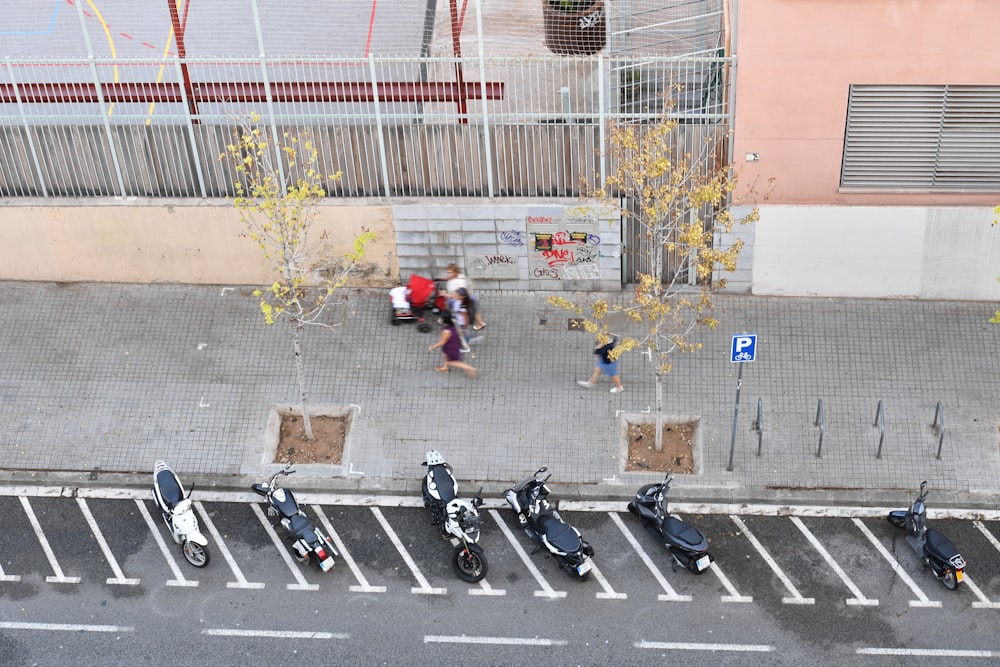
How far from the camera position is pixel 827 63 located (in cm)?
1659

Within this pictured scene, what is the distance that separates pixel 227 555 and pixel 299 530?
133 cm

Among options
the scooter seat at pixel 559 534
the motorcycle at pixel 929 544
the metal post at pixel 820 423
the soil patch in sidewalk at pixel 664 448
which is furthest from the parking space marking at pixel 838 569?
the scooter seat at pixel 559 534

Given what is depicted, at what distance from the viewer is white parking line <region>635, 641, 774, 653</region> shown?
1358 centimetres

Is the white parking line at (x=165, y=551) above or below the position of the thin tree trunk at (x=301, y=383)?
below

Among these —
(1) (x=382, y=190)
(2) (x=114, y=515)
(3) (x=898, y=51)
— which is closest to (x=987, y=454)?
(3) (x=898, y=51)

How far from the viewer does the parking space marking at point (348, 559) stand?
14602 mm

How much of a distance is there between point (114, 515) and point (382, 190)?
274 inches

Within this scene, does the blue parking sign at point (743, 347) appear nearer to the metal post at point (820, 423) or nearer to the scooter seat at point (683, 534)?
the metal post at point (820, 423)

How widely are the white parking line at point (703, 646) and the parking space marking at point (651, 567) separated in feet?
2.37

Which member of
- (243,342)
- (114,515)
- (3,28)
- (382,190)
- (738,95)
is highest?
(3,28)

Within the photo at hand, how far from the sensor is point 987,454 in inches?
628

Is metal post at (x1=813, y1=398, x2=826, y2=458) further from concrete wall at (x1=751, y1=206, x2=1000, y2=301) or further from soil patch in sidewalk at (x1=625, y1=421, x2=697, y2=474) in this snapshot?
concrete wall at (x1=751, y1=206, x2=1000, y2=301)

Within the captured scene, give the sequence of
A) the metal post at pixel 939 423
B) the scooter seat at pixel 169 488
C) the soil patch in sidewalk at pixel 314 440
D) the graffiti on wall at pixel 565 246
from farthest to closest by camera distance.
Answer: the graffiti on wall at pixel 565 246 < the soil patch in sidewalk at pixel 314 440 < the metal post at pixel 939 423 < the scooter seat at pixel 169 488

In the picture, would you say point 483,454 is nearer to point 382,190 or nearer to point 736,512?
point 736,512
